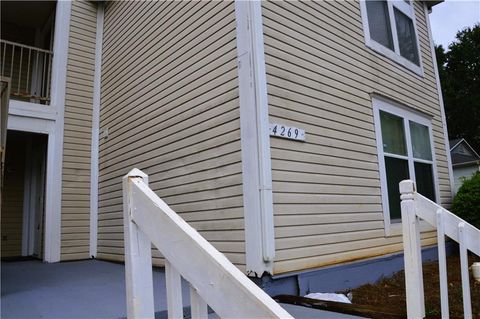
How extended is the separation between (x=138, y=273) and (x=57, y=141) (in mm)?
5846

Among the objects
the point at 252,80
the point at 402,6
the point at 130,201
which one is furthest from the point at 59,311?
the point at 402,6

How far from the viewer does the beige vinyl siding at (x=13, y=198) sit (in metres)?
7.27

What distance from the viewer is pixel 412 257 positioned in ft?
8.69

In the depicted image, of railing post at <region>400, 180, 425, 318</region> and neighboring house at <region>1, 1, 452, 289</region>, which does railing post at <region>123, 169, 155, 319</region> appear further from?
neighboring house at <region>1, 1, 452, 289</region>

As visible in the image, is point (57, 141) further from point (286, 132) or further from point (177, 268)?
point (177, 268)

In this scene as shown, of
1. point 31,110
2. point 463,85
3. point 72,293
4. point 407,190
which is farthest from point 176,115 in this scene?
point 463,85

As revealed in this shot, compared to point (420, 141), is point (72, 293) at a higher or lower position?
lower

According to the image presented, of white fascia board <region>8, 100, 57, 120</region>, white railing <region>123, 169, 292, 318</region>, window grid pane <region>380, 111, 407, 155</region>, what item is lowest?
white railing <region>123, 169, 292, 318</region>

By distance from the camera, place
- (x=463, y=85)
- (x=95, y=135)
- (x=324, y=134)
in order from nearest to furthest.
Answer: (x=324, y=134), (x=95, y=135), (x=463, y=85)

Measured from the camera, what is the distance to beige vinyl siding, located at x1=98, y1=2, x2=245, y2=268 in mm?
4129

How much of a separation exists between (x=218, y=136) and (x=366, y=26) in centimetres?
328

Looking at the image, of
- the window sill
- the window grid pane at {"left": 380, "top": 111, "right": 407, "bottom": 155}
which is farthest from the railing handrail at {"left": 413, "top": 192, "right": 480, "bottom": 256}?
the window sill

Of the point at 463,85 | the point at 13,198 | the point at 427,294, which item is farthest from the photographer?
the point at 463,85

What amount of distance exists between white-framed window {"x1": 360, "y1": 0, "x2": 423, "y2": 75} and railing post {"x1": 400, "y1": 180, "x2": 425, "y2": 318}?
3769 mm
